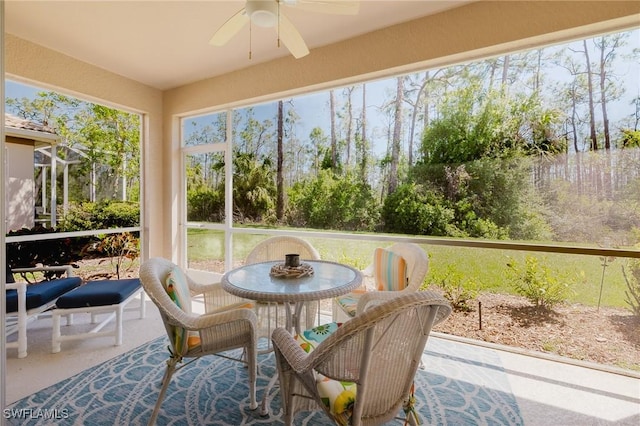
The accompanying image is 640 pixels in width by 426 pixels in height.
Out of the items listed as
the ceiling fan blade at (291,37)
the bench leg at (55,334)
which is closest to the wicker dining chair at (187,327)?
the bench leg at (55,334)

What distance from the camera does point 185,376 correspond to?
2.29m

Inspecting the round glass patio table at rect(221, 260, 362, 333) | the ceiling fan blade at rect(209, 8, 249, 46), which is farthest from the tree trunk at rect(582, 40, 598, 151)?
the ceiling fan blade at rect(209, 8, 249, 46)

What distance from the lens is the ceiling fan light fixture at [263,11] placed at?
1757 mm

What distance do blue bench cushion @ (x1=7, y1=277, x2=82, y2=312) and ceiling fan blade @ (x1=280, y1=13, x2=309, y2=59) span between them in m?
2.96

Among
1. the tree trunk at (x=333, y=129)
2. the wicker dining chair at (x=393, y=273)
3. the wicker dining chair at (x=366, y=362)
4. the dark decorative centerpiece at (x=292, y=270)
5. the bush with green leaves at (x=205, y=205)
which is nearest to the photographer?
the wicker dining chair at (x=366, y=362)

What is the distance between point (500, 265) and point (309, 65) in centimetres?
280

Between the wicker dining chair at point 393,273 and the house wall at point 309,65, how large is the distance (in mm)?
1749

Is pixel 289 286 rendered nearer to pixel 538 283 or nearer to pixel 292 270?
Result: pixel 292 270

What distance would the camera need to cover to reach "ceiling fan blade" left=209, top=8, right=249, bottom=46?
1.92 meters

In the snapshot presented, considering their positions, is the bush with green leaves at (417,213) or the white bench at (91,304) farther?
the bush with green leaves at (417,213)

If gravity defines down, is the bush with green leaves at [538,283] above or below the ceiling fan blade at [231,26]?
below

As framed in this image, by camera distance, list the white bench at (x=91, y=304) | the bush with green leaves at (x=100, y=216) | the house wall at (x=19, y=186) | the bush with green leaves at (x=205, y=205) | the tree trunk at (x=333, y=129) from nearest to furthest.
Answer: the white bench at (x=91, y=304)
the house wall at (x=19, y=186)
the tree trunk at (x=333, y=129)
the bush with green leaves at (x=100, y=216)
the bush with green leaves at (x=205, y=205)

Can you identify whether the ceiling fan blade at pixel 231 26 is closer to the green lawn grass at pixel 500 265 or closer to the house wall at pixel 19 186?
the green lawn grass at pixel 500 265

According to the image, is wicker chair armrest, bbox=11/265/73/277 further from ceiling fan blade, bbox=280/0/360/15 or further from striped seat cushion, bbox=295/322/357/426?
ceiling fan blade, bbox=280/0/360/15
